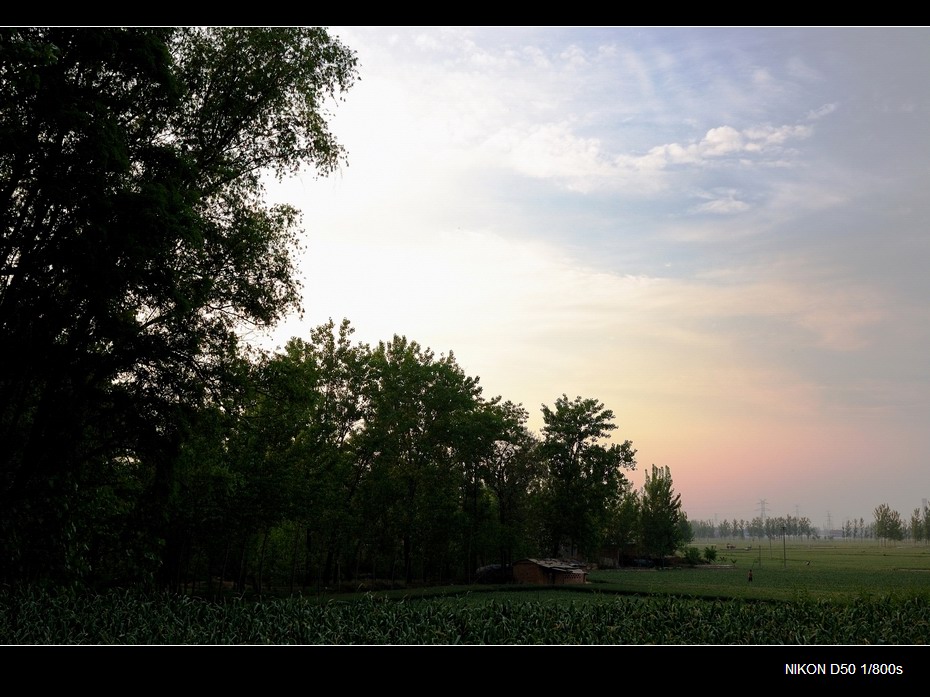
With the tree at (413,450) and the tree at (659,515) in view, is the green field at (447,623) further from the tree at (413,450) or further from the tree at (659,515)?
the tree at (659,515)

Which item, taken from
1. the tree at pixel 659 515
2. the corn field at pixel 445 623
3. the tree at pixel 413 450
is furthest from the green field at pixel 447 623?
the tree at pixel 659 515

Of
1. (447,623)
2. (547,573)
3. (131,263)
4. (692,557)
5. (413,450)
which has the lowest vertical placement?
(692,557)

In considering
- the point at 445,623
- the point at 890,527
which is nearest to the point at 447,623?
the point at 445,623

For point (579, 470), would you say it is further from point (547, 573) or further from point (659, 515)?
point (659, 515)

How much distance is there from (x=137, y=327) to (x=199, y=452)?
29.3 feet

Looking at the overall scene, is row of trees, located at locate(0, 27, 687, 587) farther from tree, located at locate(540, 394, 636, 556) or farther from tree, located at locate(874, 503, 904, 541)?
tree, located at locate(874, 503, 904, 541)

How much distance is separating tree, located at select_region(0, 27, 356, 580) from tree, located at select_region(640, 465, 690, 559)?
144 ft

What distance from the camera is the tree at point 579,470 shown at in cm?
3997

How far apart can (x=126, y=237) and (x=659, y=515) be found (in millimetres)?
50791

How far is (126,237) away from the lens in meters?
10.6

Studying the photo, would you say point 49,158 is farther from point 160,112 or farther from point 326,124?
point 326,124

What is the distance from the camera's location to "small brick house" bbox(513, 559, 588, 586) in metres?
35.3

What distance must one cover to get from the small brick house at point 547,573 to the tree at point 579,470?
3.50 meters
